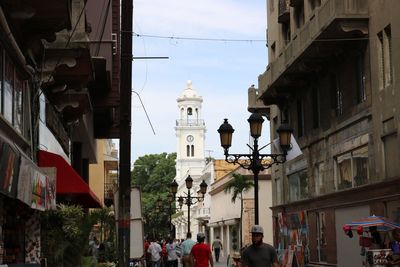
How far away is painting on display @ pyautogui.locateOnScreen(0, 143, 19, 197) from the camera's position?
9461 mm

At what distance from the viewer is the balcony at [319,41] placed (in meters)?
24.4

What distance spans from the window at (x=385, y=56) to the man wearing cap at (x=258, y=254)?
13.2 m

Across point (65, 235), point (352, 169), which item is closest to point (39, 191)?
point (65, 235)

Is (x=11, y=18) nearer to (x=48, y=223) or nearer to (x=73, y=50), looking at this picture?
(x=73, y=50)

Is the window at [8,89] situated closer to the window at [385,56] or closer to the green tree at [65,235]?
the green tree at [65,235]

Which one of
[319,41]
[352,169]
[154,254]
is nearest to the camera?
[319,41]

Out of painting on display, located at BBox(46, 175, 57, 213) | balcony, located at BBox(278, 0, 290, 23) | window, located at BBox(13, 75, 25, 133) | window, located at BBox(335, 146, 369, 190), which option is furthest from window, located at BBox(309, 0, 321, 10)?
painting on display, located at BBox(46, 175, 57, 213)

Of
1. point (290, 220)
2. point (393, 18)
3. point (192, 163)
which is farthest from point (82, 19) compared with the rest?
point (192, 163)

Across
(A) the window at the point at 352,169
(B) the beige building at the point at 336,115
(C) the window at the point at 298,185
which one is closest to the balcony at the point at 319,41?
(B) the beige building at the point at 336,115

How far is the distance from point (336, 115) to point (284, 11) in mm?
8253

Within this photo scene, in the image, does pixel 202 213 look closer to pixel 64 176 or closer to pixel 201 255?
pixel 201 255

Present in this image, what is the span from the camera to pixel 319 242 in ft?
99.8

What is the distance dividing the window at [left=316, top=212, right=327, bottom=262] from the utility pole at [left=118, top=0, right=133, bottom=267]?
1718cm

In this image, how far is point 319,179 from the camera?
30547 millimetres
